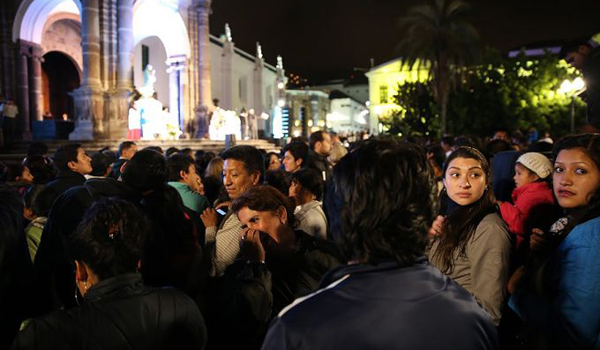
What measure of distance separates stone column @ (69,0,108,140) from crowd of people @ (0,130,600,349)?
1572 cm

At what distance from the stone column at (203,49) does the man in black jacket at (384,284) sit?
27520mm

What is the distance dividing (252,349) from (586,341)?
5.49 feet

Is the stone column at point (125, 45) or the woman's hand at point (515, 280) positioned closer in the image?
the woman's hand at point (515, 280)

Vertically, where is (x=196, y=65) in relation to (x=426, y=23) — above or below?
below

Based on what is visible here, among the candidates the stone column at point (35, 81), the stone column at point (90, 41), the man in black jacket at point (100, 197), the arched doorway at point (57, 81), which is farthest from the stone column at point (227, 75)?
the man in black jacket at point (100, 197)

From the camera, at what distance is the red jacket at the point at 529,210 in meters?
4.27

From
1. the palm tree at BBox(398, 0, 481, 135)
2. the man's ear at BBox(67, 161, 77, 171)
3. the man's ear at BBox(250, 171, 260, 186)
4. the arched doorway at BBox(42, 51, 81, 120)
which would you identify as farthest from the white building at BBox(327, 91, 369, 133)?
the man's ear at BBox(250, 171, 260, 186)

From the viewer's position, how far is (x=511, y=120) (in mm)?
33125

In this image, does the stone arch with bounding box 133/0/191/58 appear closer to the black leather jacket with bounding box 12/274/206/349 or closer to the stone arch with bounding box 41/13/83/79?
the stone arch with bounding box 41/13/83/79

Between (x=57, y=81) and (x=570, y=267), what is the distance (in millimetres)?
31055

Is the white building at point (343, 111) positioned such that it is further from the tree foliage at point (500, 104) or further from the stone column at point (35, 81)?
the stone column at point (35, 81)

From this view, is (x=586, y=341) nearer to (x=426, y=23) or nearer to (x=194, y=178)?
(x=194, y=178)

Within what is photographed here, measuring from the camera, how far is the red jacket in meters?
4.27

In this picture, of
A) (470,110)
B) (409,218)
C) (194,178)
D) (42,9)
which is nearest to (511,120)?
(470,110)
